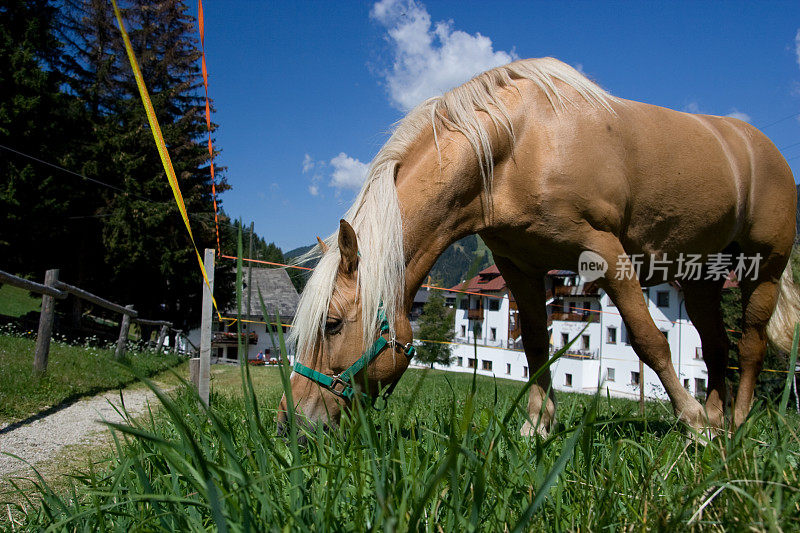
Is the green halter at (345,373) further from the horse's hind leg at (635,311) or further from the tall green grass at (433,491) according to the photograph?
the horse's hind leg at (635,311)

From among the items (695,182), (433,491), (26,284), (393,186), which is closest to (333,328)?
(393,186)

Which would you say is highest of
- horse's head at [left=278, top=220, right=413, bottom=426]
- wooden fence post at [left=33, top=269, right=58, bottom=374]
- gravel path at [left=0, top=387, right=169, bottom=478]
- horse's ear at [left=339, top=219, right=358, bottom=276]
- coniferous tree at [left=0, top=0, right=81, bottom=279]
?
coniferous tree at [left=0, top=0, right=81, bottom=279]

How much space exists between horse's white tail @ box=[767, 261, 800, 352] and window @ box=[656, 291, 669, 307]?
86.4 feet

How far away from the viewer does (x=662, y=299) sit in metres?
27.1

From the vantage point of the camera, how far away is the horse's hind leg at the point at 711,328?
3.14 metres

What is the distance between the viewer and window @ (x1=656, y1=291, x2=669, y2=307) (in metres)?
26.9

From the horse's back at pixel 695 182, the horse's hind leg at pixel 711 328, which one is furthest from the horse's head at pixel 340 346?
the horse's hind leg at pixel 711 328

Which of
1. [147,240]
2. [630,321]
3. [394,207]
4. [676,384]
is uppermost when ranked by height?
[147,240]

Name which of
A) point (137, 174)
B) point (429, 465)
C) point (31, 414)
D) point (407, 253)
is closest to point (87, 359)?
point (31, 414)

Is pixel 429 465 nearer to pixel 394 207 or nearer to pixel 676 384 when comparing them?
pixel 394 207

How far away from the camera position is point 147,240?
20375 millimetres

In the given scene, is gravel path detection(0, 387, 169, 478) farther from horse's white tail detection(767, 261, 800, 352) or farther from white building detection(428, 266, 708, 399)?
white building detection(428, 266, 708, 399)

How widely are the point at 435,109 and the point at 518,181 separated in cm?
55

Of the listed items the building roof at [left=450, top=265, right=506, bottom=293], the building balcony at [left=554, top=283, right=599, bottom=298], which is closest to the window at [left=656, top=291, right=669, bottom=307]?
the building balcony at [left=554, top=283, right=599, bottom=298]
